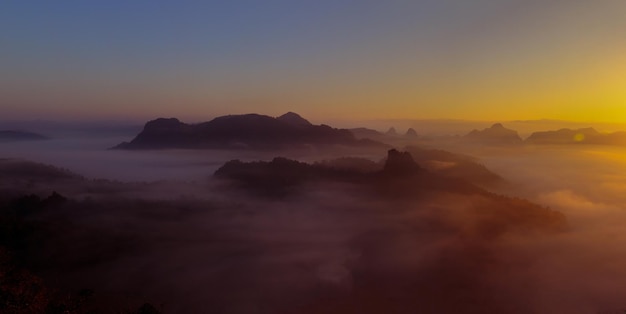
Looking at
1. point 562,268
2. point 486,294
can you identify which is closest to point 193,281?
point 486,294

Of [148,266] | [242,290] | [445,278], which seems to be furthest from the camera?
[445,278]

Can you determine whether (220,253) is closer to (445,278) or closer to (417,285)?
(417,285)

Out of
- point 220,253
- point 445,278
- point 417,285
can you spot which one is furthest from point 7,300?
point 445,278

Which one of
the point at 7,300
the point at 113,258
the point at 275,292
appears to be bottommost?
the point at 275,292

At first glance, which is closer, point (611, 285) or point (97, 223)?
point (611, 285)

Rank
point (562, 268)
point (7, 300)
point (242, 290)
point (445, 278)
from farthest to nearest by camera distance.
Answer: point (562, 268)
point (445, 278)
point (242, 290)
point (7, 300)

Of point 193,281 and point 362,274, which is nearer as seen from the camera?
point 193,281

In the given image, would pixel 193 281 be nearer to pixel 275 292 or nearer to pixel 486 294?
pixel 275 292

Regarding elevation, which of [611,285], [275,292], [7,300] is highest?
[7,300]

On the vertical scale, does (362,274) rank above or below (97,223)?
below
